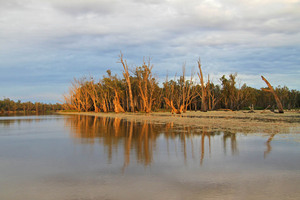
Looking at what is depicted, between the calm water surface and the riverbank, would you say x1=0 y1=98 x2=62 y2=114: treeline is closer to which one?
the riverbank

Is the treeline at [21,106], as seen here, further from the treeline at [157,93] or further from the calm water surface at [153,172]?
the calm water surface at [153,172]

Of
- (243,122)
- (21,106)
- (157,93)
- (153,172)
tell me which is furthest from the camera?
(21,106)

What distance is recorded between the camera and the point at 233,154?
804 cm

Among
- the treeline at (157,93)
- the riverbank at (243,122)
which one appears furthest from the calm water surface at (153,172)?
the treeline at (157,93)

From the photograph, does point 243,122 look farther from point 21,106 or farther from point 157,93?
point 21,106

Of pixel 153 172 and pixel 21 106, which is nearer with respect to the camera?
pixel 153 172

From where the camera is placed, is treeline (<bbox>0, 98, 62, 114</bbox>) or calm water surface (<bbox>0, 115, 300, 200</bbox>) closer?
calm water surface (<bbox>0, 115, 300, 200</bbox>)

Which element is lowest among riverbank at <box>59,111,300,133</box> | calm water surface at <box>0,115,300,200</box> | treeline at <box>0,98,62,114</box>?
calm water surface at <box>0,115,300,200</box>

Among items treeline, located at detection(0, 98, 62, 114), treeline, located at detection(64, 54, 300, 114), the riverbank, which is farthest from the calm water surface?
treeline, located at detection(0, 98, 62, 114)

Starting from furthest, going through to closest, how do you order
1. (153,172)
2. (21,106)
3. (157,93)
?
(21,106), (157,93), (153,172)

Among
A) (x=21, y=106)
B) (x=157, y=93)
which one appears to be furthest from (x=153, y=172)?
(x=21, y=106)

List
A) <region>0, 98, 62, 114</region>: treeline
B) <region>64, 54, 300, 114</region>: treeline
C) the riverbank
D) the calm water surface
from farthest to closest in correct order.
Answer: <region>0, 98, 62, 114</region>: treeline
<region>64, 54, 300, 114</region>: treeline
the riverbank
the calm water surface

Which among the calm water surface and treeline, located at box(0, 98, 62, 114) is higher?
treeline, located at box(0, 98, 62, 114)

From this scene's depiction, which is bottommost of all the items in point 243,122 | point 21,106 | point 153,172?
point 153,172
